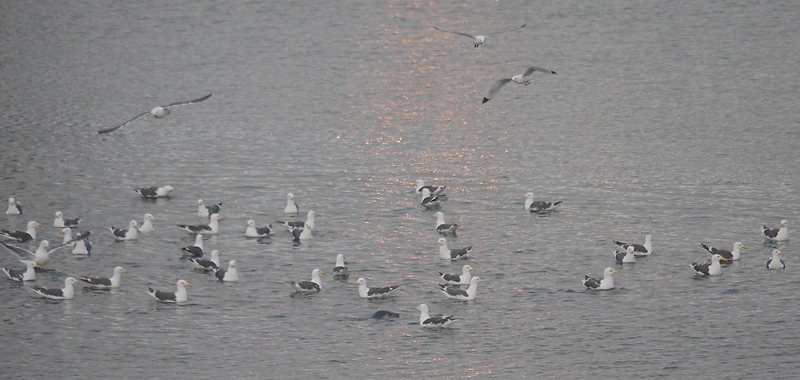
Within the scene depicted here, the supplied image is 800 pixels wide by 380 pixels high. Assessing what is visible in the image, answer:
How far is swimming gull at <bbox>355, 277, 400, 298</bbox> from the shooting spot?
25.5 meters

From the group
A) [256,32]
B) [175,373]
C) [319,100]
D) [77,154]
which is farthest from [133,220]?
[256,32]

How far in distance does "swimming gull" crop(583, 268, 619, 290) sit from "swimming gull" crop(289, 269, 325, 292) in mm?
7556

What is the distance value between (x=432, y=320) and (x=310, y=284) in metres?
4.01

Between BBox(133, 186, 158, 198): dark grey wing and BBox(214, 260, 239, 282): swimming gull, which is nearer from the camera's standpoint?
BBox(214, 260, 239, 282): swimming gull

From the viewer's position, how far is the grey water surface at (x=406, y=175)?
75.5 feet

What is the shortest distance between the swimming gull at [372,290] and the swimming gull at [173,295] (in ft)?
15.5

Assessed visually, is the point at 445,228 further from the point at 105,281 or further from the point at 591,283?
the point at 105,281

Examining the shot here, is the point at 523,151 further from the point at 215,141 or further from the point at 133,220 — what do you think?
the point at 133,220

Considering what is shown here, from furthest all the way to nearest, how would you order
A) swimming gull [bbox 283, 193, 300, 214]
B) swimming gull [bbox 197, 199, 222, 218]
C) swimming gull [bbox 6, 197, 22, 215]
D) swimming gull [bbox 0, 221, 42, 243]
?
swimming gull [bbox 283, 193, 300, 214] → swimming gull [bbox 197, 199, 222, 218] → swimming gull [bbox 6, 197, 22, 215] → swimming gull [bbox 0, 221, 42, 243]

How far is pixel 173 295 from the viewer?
82.5 ft

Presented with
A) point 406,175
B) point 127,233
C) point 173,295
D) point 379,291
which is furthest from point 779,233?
point 127,233

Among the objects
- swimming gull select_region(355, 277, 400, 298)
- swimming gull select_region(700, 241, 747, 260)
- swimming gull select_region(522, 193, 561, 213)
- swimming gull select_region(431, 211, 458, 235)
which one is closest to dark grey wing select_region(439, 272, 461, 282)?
swimming gull select_region(355, 277, 400, 298)

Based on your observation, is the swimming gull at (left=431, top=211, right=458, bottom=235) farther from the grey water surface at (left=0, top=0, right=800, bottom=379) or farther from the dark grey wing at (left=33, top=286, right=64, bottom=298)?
the dark grey wing at (left=33, top=286, right=64, bottom=298)

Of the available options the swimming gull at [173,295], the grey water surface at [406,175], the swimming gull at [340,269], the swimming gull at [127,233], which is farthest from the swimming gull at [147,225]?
the swimming gull at [340,269]
